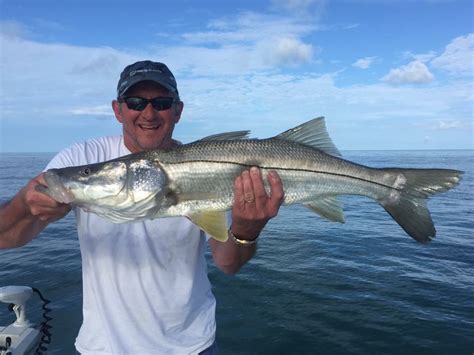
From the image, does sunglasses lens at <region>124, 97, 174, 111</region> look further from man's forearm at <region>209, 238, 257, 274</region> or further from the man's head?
man's forearm at <region>209, 238, 257, 274</region>

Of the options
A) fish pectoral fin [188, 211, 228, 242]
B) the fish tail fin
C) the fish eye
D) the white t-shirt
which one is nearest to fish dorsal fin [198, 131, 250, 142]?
fish pectoral fin [188, 211, 228, 242]

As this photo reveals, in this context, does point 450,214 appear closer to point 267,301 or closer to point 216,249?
point 267,301

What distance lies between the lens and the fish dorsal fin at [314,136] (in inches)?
155

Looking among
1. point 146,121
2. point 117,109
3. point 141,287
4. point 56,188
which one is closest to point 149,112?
→ point 146,121

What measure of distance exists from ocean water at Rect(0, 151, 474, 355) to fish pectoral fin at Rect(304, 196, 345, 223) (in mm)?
5027

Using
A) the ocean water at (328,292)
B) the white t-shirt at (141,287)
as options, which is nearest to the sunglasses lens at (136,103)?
the white t-shirt at (141,287)

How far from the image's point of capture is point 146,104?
3.83 m

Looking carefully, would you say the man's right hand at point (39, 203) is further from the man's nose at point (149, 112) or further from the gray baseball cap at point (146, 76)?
the gray baseball cap at point (146, 76)

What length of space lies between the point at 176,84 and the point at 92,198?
58.5 inches

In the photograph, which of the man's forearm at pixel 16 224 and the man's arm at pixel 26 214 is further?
the man's forearm at pixel 16 224

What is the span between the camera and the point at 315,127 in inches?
158

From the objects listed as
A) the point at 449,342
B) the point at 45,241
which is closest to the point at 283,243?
the point at 449,342

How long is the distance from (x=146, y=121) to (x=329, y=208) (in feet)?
6.82

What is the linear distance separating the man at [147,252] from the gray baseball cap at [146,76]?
0.01m
